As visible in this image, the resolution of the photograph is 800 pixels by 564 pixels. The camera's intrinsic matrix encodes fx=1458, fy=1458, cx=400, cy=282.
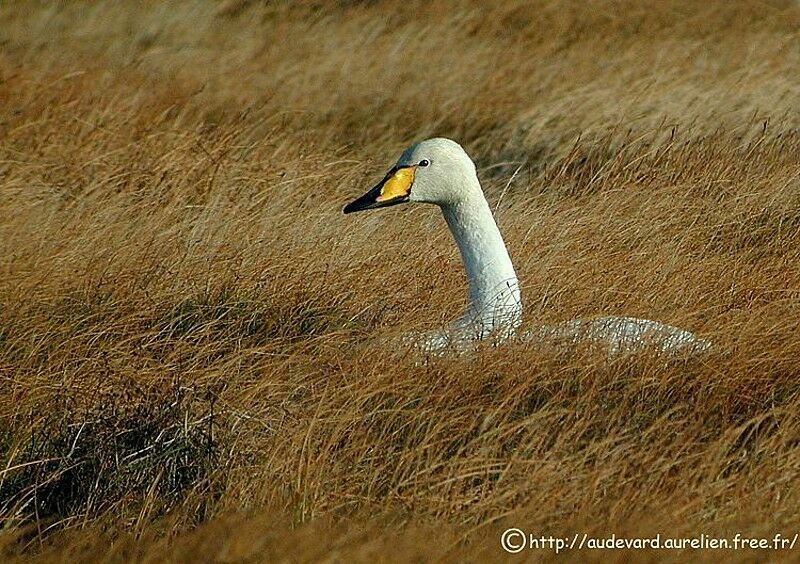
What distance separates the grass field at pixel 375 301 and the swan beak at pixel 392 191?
0.36m

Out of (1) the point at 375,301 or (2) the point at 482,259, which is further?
(1) the point at 375,301

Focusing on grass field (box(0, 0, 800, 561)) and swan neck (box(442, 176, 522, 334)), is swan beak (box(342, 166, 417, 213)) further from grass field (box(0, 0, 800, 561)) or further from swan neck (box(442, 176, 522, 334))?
grass field (box(0, 0, 800, 561))

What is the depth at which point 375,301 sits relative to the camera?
530 cm

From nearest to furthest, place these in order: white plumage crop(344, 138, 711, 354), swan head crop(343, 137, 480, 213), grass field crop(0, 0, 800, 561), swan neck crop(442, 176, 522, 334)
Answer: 1. grass field crop(0, 0, 800, 561)
2. white plumage crop(344, 138, 711, 354)
3. swan neck crop(442, 176, 522, 334)
4. swan head crop(343, 137, 480, 213)

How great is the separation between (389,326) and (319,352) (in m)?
0.43

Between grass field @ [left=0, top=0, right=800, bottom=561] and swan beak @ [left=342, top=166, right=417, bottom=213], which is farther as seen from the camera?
swan beak @ [left=342, top=166, right=417, bottom=213]

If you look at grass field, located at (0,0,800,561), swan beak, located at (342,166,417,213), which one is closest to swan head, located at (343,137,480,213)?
swan beak, located at (342,166,417,213)

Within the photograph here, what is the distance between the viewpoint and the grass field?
360 cm

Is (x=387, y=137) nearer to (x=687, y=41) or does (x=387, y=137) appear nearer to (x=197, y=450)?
(x=687, y=41)

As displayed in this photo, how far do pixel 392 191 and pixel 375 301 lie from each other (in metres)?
0.42

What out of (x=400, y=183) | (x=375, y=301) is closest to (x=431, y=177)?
(x=400, y=183)

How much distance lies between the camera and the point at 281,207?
6.75 metres

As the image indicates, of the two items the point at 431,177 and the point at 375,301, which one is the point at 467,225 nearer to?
the point at 431,177

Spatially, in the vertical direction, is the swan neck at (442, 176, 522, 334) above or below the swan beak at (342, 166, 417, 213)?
below
